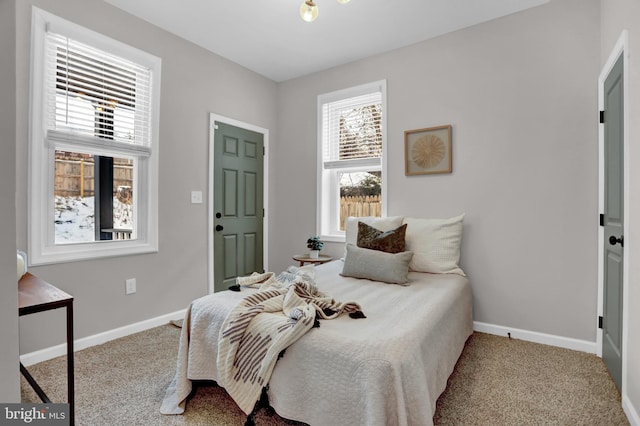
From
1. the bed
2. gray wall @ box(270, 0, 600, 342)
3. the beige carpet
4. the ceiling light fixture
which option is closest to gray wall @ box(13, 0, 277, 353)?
the beige carpet

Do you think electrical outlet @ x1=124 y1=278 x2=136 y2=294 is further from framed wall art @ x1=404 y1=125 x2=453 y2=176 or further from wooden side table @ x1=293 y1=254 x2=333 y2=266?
framed wall art @ x1=404 y1=125 x2=453 y2=176

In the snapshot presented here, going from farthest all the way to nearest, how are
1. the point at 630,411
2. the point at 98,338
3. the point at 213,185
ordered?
1. the point at 213,185
2. the point at 98,338
3. the point at 630,411

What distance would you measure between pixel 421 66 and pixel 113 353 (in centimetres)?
369

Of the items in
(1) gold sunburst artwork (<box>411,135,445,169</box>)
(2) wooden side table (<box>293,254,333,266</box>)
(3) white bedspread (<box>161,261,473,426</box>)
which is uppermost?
(1) gold sunburst artwork (<box>411,135,445,169</box>)

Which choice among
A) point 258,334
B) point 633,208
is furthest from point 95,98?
point 633,208

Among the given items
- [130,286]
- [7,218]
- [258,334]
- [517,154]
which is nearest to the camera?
[7,218]

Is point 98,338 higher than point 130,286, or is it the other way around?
point 130,286

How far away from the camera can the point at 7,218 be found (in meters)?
0.55

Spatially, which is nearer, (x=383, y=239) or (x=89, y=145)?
(x=89, y=145)

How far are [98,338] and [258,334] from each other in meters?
1.88

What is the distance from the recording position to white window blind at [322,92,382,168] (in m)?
3.56

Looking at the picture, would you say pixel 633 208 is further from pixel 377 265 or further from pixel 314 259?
pixel 314 259

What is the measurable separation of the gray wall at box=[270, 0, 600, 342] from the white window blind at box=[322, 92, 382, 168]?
221 mm

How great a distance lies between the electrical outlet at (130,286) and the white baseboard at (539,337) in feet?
Answer: 10.1
